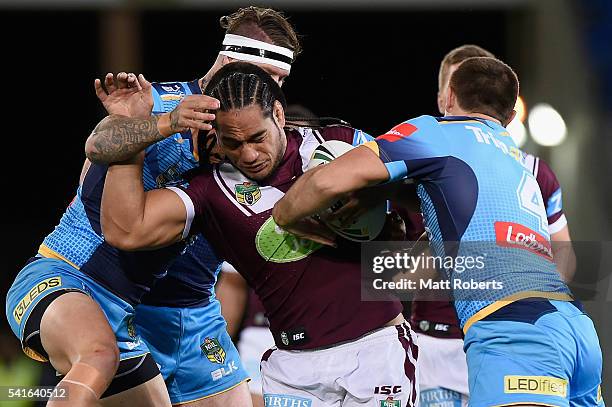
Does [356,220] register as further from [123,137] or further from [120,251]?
[120,251]

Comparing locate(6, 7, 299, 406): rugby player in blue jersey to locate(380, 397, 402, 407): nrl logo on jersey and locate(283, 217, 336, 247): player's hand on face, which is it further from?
locate(380, 397, 402, 407): nrl logo on jersey

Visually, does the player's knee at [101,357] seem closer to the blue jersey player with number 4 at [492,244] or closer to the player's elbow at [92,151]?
the player's elbow at [92,151]

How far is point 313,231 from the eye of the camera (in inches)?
153

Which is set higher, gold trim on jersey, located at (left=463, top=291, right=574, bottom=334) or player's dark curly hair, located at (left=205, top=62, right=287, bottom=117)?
player's dark curly hair, located at (left=205, top=62, right=287, bottom=117)

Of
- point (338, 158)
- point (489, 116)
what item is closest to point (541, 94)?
point (489, 116)

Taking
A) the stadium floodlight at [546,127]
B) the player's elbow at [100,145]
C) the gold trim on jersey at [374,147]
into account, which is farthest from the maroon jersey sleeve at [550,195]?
the stadium floodlight at [546,127]

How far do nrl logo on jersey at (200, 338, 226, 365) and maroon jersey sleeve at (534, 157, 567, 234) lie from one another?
1.92m

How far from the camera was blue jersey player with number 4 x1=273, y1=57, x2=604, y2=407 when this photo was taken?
339 cm

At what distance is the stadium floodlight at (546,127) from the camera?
29.2 feet

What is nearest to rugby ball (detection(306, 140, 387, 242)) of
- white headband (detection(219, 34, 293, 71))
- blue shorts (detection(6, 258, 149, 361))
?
white headband (detection(219, 34, 293, 71))

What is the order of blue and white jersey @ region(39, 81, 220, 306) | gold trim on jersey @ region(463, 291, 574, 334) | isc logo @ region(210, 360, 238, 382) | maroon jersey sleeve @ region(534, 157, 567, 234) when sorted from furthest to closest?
maroon jersey sleeve @ region(534, 157, 567, 234), isc logo @ region(210, 360, 238, 382), blue and white jersey @ region(39, 81, 220, 306), gold trim on jersey @ region(463, 291, 574, 334)

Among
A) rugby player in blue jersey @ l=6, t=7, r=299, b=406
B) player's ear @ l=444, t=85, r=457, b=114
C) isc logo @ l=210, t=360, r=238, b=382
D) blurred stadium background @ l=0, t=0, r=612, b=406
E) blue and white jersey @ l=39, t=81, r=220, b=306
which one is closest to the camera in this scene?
rugby player in blue jersey @ l=6, t=7, r=299, b=406

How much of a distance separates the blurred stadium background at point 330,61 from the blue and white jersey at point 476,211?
5.92 m

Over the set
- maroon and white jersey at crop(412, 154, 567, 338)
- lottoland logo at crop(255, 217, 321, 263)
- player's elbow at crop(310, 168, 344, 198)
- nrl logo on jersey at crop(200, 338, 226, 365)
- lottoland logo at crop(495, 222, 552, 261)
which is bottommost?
nrl logo on jersey at crop(200, 338, 226, 365)
